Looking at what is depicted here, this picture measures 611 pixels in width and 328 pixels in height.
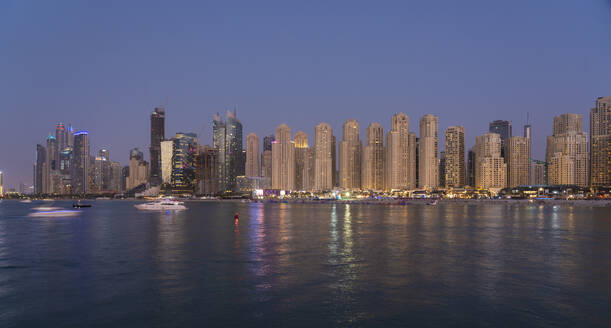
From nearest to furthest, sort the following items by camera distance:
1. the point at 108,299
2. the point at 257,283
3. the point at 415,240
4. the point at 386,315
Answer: the point at 386,315
the point at 108,299
the point at 257,283
the point at 415,240

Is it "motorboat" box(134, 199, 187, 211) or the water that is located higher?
the water

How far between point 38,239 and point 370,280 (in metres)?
48.0

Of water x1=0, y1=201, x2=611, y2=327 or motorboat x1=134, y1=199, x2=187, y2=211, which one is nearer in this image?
water x1=0, y1=201, x2=611, y2=327

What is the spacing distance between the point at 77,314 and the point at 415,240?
134ft

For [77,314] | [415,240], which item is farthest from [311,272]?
[415,240]

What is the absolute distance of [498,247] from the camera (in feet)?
153

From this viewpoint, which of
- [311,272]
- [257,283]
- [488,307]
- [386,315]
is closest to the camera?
[386,315]

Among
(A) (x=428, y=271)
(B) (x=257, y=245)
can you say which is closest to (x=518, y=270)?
(A) (x=428, y=271)

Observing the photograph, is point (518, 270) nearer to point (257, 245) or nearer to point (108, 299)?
point (257, 245)

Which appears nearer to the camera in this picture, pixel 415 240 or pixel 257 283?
pixel 257 283

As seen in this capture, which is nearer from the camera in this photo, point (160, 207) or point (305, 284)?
point (305, 284)

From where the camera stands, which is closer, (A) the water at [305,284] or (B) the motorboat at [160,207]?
(A) the water at [305,284]

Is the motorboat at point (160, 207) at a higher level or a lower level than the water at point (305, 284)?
lower

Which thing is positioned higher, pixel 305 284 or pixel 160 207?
pixel 305 284
